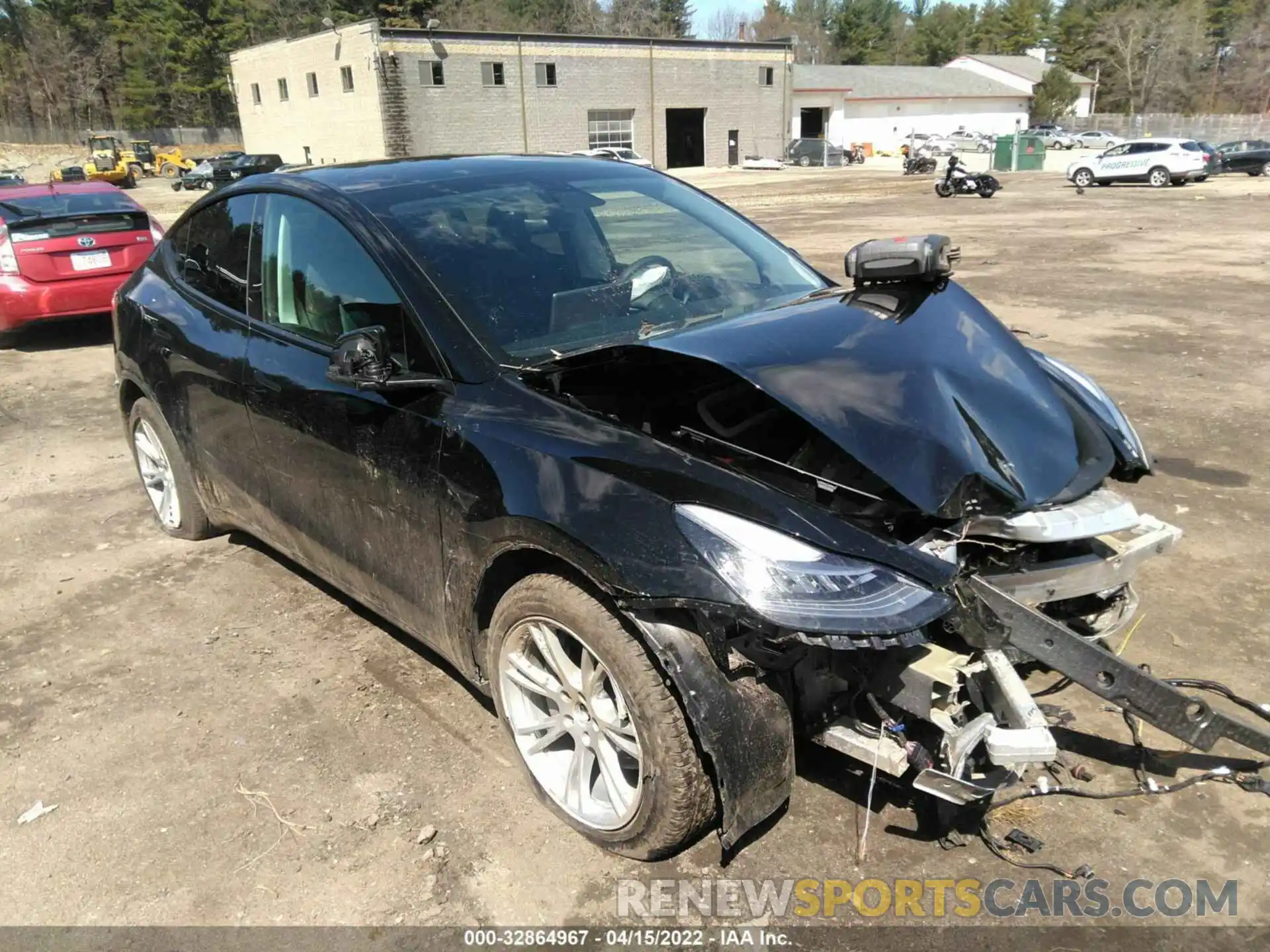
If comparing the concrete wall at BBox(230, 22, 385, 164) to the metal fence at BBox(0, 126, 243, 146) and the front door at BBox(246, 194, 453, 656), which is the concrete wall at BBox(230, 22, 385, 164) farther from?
the front door at BBox(246, 194, 453, 656)

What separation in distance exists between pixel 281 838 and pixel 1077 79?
340ft

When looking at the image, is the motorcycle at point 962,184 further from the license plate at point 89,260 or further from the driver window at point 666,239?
the driver window at point 666,239

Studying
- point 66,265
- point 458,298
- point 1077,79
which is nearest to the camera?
point 458,298

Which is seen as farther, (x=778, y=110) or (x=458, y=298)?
(x=778, y=110)

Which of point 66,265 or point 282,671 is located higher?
point 66,265

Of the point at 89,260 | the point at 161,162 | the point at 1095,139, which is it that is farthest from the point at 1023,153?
the point at 161,162

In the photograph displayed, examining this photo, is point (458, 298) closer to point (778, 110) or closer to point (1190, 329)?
point (1190, 329)

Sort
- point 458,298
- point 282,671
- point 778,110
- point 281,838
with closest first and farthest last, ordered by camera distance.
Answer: point 281,838, point 458,298, point 282,671, point 778,110

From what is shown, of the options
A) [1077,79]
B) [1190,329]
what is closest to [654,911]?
[1190,329]

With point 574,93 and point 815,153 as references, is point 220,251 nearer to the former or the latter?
point 574,93

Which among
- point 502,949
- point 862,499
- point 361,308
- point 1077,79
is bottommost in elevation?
point 502,949

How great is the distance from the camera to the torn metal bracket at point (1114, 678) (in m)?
2.22

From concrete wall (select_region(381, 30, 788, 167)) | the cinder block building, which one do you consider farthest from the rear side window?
concrete wall (select_region(381, 30, 788, 167))

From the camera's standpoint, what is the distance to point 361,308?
122 inches
